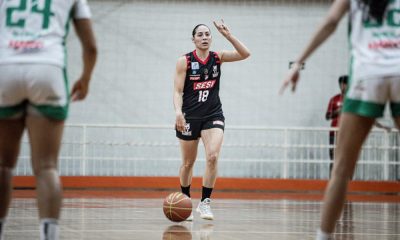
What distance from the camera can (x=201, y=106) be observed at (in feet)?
35.8

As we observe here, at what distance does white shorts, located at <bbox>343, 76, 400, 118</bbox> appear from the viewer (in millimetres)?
5293

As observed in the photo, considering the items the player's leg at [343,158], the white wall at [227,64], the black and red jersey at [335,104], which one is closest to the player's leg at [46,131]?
the player's leg at [343,158]

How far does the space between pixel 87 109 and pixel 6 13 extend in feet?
50.2

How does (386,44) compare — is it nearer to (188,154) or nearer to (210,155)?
(210,155)

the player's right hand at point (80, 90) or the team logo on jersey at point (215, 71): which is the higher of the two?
the team logo on jersey at point (215, 71)

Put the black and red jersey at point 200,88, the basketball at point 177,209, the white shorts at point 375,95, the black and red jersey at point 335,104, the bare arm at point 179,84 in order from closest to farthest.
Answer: the white shorts at point 375,95
the basketball at point 177,209
the bare arm at point 179,84
the black and red jersey at point 200,88
the black and red jersey at point 335,104

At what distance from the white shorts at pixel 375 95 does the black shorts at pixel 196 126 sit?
5.44 m

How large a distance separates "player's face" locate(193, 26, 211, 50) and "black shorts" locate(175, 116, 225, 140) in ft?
3.09

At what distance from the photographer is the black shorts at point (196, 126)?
421 inches

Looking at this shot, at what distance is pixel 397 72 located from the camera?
5285 millimetres

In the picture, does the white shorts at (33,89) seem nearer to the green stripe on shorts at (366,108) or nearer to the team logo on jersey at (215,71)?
the green stripe on shorts at (366,108)

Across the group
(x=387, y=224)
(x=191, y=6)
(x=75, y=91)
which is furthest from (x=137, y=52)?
(x=75, y=91)

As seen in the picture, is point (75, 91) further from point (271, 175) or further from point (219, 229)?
point (271, 175)

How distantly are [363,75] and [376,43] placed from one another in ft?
0.70
